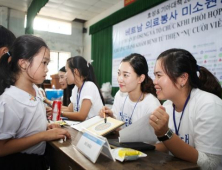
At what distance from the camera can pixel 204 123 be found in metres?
0.91

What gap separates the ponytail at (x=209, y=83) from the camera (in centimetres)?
113

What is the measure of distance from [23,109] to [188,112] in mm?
877

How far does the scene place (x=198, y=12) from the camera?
2.79 meters

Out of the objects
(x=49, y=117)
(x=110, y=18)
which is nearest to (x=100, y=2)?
(x=110, y=18)

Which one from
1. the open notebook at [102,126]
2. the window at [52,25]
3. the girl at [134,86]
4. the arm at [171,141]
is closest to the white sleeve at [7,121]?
the open notebook at [102,126]

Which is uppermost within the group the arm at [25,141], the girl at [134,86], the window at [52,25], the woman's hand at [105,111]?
the window at [52,25]

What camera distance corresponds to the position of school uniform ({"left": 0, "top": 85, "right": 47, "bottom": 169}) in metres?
0.91

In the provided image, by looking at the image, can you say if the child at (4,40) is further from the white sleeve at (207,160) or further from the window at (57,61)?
the window at (57,61)

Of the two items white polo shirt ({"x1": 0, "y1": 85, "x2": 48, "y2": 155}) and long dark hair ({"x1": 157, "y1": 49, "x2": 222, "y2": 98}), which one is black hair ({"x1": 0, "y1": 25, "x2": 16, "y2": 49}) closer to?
white polo shirt ({"x1": 0, "y1": 85, "x2": 48, "y2": 155})

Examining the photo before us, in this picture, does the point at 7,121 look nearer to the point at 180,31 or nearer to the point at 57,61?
the point at 180,31

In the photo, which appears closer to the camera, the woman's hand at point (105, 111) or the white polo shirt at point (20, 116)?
the white polo shirt at point (20, 116)

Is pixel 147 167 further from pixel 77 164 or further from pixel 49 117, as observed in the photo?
pixel 49 117

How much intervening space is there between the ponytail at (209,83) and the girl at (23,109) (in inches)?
33.1

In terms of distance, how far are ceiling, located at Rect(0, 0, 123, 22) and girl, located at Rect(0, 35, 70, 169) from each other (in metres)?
4.08
